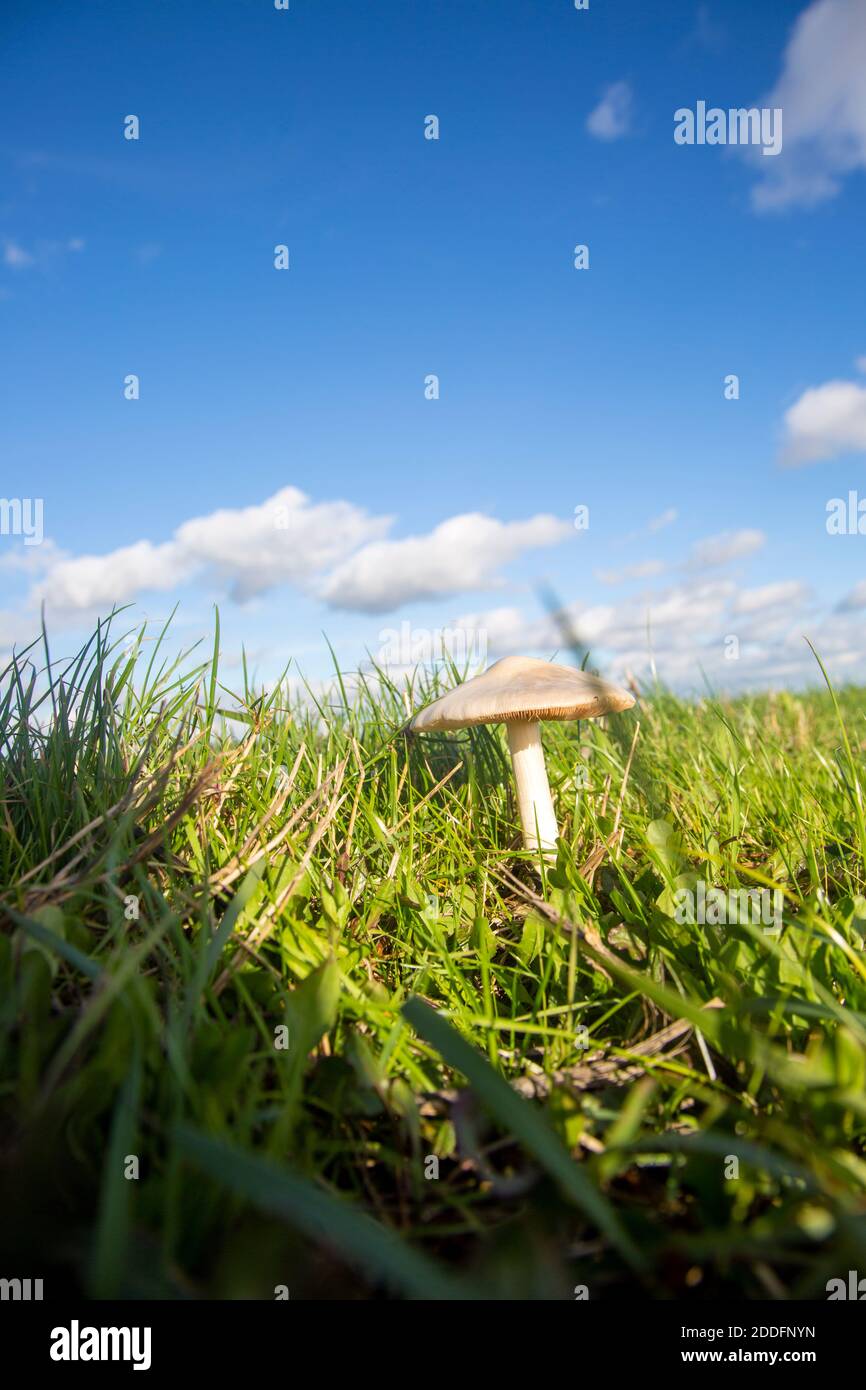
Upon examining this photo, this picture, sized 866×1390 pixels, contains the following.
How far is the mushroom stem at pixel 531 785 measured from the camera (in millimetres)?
3486

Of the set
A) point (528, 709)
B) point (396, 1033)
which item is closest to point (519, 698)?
point (528, 709)

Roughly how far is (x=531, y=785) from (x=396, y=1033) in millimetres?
1732

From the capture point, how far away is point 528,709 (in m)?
3.27

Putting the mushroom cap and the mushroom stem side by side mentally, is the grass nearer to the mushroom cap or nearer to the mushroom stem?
the mushroom stem

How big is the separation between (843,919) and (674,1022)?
2.56ft

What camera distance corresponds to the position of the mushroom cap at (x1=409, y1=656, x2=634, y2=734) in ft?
10.7
